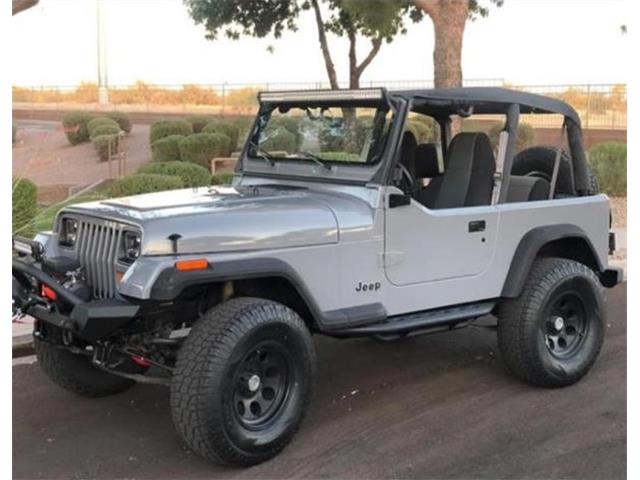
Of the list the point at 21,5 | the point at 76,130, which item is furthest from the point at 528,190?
the point at 76,130

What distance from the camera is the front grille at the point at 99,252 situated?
14.0ft

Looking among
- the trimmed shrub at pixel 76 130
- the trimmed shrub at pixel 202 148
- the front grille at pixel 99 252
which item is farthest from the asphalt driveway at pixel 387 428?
the trimmed shrub at pixel 76 130

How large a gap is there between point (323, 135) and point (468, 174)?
3.44 ft

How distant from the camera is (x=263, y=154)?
18.3ft

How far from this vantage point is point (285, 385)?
4332mm

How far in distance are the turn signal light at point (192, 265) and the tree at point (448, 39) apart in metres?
7.66

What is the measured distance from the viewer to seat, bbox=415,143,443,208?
5.73 m

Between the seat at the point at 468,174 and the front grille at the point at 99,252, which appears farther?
the seat at the point at 468,174

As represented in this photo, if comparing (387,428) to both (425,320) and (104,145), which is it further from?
(104,145)

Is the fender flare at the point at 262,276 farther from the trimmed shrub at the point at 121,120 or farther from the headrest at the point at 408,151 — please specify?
the trimmed shrub at the point at 121,120

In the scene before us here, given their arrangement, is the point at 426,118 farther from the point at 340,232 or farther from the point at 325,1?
the point at 325,1

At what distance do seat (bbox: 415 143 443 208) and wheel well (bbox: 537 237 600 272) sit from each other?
0.85 meters

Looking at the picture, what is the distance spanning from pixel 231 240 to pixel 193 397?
825mm

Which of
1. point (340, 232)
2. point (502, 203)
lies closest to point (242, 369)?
point (340, 232)
